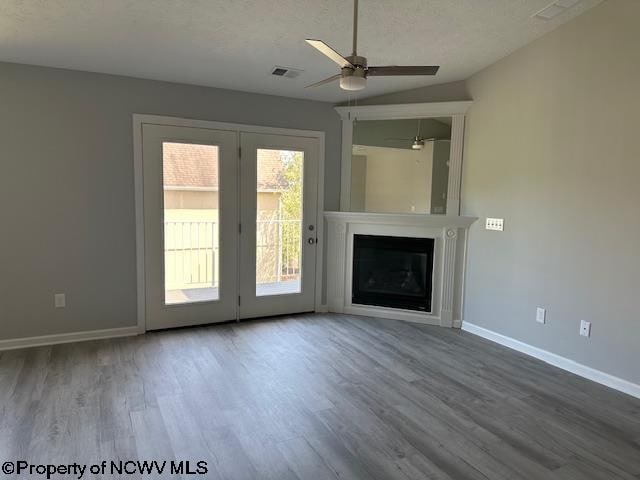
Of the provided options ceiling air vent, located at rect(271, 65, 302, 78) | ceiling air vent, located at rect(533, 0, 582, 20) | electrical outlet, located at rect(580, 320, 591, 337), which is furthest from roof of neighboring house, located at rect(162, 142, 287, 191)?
electrical outlet, located at rect(580, 320, 591, 337)

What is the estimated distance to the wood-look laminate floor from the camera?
2.17m

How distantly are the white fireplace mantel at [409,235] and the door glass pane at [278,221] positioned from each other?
A: 1.46ft

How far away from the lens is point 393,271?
4.79m

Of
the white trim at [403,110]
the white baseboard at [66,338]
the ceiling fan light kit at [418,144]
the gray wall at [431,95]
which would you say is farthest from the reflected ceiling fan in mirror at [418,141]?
the white baseboard at [66,338]

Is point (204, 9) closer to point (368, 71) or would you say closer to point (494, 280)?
point (368, 71)

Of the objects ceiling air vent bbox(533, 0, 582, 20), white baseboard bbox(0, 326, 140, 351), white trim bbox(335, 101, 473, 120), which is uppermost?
ceiling air vent bbox(533, 0, 582, 20)

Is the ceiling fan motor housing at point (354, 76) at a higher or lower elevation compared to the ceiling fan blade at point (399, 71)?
lower

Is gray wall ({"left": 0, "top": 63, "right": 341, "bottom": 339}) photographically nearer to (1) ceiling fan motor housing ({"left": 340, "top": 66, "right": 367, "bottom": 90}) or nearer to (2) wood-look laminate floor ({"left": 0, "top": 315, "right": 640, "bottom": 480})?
→ (2) wood-look laminate floor ({"left": 0, "top": 315, "right": 640, "bottom": 480})

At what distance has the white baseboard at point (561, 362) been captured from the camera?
120 inches

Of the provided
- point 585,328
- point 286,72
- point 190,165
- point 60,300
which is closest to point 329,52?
point 286,72

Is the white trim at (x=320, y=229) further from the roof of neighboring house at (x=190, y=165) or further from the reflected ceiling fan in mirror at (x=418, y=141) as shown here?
the reflected ceiling fan in mirror at (x=418, y=141)

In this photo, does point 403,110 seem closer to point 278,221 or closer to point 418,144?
point 418,144

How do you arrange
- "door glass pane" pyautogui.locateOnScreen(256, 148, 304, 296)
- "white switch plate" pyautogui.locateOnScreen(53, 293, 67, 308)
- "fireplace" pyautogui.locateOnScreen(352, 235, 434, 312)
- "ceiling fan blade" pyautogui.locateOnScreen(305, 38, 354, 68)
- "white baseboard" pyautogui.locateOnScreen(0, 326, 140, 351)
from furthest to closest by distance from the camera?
"fireplace" pyautogui.locateOnScreen(352, 235, 434, 312) < "door glass pane" pyautogui.locateOnScreen(256, 148, 304, 296) < "white switch plate" pyautogui.locateOnScreen(53, 293, 67, 308) < "white baseboard" pyautogui.locateOnScreen(0, 326, 140, 351) < "ceiling fan blade" pyautogui.locateOnScreen(305, 38, 354, 68)

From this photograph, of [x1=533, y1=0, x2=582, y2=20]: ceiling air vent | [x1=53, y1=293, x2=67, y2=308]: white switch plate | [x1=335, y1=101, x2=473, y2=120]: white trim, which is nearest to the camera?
[x1=533, y1=0, x2=582, y2=20]: ceiling air vent
